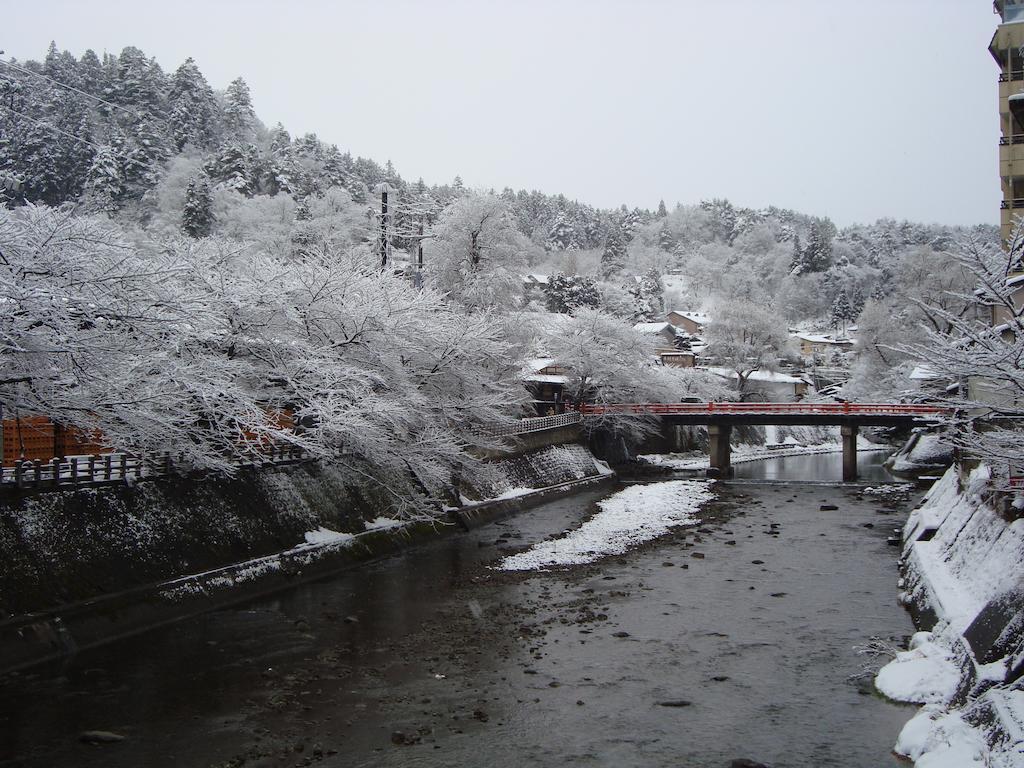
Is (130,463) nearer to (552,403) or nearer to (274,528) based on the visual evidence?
(274,528)

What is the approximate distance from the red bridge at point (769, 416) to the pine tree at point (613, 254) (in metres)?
82.9

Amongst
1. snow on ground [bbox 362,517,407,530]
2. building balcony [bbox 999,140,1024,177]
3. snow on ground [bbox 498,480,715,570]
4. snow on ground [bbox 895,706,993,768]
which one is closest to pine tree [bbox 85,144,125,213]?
snow on ground [bbox 498,480,715,570]

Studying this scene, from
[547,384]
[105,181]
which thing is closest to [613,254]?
[105,181]

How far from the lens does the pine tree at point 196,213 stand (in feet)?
209

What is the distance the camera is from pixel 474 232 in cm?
4209

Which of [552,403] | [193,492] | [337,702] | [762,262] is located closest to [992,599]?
[337,702]

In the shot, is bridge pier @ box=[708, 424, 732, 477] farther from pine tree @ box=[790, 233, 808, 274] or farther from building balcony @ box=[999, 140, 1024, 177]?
pine tree @ box=[790, 233, 808, 274]

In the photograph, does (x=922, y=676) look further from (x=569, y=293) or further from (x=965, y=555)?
(x=569, y=293)

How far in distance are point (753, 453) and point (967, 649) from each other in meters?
48.5

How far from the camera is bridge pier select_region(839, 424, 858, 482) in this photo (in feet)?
148

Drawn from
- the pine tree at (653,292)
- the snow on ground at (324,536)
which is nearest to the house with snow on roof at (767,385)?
the pine tree at (653,292)

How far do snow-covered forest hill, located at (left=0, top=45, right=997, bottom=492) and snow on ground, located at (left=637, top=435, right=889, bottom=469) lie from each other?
4.53 meters

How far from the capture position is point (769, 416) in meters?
47.3

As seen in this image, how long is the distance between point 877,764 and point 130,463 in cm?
1848
